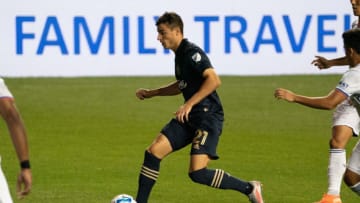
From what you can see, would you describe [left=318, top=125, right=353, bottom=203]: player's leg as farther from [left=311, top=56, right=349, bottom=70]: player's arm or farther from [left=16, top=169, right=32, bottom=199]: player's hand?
[left=16, top=169, right=32, bottom=199]: player's hand

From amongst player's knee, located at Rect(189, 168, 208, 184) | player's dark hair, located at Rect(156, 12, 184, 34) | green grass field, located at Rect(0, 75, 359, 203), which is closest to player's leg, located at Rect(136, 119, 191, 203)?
player's knee, located at Rect(189, 168, 208, 184)

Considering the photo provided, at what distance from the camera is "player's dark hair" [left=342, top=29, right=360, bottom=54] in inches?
382

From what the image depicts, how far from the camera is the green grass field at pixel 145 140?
12.2 metres

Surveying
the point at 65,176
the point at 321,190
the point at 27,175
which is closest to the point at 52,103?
the point at 65,176

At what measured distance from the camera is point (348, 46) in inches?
388

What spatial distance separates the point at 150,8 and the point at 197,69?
12332 mm

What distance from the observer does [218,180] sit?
Result: 10.3 meters

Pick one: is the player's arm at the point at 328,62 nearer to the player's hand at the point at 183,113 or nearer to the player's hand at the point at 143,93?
the player's hand at the point at 143,93

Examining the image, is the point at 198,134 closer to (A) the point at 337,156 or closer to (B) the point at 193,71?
(B) the point at 193,71

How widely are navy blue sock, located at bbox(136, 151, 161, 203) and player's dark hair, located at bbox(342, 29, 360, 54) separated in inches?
80.6

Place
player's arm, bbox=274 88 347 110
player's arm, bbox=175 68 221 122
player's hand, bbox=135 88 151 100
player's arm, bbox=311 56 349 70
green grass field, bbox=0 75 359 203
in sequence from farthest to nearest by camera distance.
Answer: green grass field, bbox=0 75 359 203, player's arm, bbox=311 56 349 70, player's hand, bbox=135 88 151 100, player's arm, bbox=175 68 221 122, player's arm, bbox=274 88 347 110

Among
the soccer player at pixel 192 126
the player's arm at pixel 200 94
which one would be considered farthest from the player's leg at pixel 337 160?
the player's arm at pixel 200 94

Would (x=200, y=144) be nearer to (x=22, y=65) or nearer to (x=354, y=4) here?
(x=354, y=4)

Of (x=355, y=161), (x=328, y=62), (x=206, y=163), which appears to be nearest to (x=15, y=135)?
(x=206, y=163)
